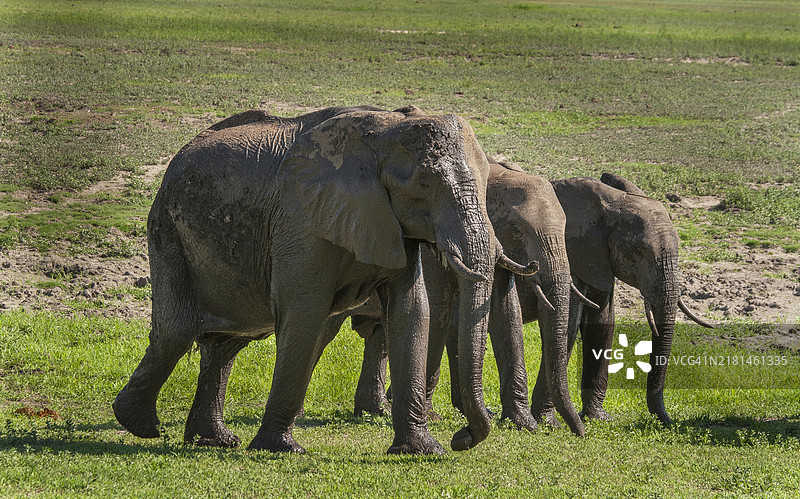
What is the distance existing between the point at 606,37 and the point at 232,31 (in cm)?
1457

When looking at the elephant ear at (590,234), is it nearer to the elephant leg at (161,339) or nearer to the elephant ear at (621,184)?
the elephant ear at (621,184)

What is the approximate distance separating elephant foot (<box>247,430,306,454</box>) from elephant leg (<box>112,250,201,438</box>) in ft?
4.06

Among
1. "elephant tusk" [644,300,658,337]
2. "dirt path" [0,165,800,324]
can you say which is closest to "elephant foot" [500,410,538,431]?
"elephant tusk" [644,300,658,337]

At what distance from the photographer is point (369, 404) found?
1361 centimetres

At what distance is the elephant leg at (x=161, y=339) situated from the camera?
11047 mm

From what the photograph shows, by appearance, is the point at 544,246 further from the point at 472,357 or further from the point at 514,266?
the point at 472,357

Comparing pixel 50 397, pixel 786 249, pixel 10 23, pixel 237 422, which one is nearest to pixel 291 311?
pixel 237 422

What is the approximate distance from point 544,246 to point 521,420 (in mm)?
1822

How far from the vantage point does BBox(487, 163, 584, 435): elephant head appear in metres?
12.3

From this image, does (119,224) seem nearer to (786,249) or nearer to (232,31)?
(786,249)

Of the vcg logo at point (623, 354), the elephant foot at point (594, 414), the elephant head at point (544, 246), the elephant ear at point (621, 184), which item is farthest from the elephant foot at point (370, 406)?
the elephant ear at point (621, 184)

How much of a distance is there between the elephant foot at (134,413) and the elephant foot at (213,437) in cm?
40

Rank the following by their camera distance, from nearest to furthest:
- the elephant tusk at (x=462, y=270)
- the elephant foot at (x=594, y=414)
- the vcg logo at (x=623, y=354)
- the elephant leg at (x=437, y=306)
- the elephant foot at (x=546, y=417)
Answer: the elephant tusk at (x=462, y=270), the elephant leg at (x=437, y=306), the elephant foot at (x=546, y=417), the elephant foot at (x=594, y=414), the vcg logo at (x=623, y=354)

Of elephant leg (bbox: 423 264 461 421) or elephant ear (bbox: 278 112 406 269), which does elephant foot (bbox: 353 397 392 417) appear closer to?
→ elephant leg (bbox: 423 264 461 421)
